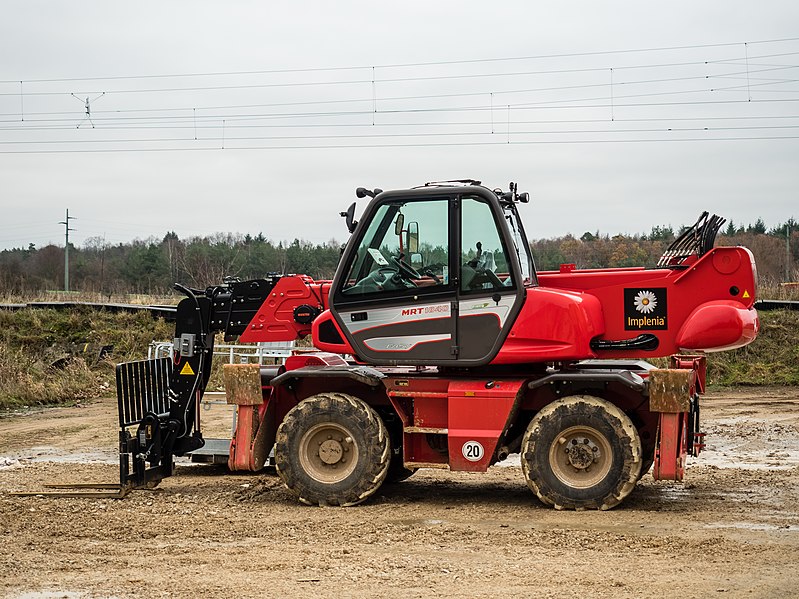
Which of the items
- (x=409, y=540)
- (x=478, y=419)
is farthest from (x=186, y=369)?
(x=409, y=540)

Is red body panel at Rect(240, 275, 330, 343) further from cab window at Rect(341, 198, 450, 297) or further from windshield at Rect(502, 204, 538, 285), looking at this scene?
windshield at Rect(502, 204, 538, 285)

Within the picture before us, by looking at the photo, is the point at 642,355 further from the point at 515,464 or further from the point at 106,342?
the point at 106,342

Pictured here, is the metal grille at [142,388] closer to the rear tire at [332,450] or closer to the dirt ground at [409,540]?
the dirt ground at [409,540]

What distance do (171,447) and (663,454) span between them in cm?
490

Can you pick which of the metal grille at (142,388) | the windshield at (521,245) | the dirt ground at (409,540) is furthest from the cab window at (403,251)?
the metal grille at (142,388)

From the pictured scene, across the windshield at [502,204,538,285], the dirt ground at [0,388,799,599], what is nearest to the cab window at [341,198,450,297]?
the windshield at [502,204,538,285]

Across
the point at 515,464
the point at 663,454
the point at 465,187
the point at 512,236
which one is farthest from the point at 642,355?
the point at 515,464

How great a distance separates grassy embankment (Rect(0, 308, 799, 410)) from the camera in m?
22.3

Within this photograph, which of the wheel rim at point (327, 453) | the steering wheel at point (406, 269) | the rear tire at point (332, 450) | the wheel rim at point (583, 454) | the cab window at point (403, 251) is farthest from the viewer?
the wheel rim at point (327, 453)

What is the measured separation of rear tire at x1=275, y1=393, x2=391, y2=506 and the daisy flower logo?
8.64ft

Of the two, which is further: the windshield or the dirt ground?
the windshield

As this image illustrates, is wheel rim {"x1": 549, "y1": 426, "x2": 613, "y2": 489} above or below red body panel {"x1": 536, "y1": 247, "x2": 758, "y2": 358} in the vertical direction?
below

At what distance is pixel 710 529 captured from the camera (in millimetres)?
8398

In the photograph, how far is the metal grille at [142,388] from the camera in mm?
10461
